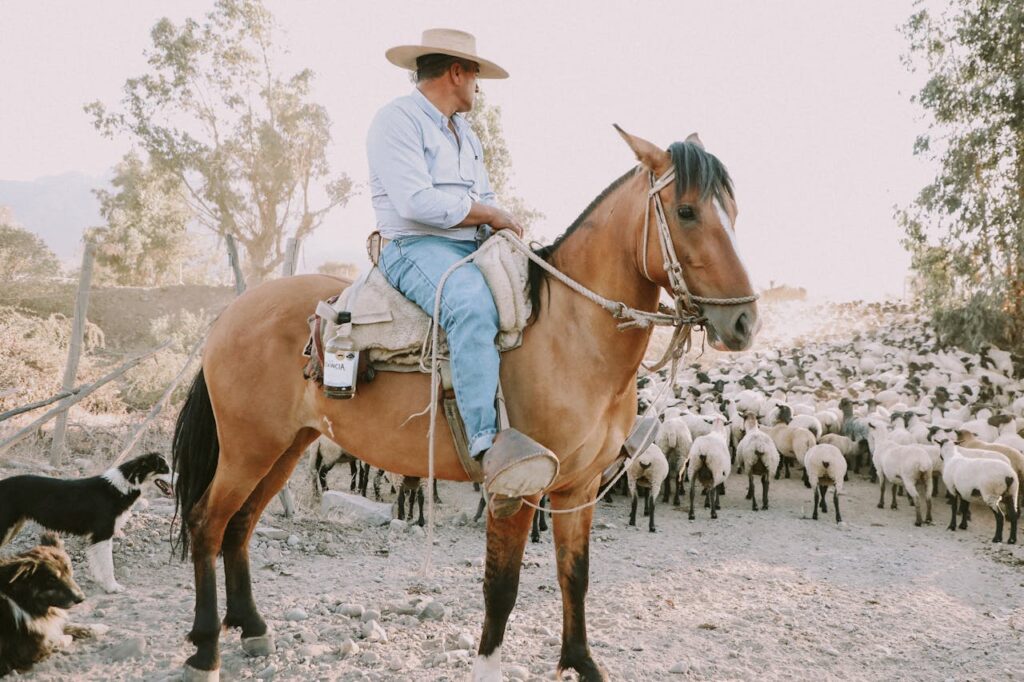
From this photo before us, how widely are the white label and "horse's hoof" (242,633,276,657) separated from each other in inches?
73.9

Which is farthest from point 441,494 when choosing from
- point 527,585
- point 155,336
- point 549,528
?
point 155,336

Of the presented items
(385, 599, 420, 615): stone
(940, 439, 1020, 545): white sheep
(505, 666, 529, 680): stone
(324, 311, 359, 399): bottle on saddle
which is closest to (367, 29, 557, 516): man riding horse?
(324, 311, 359, 399): bottle on saddle

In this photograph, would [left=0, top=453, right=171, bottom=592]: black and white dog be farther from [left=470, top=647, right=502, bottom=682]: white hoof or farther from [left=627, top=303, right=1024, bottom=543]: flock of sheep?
[left=627, top=303, right=1024, bottom=543]: flock of sheep

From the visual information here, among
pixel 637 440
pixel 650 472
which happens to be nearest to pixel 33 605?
pixel 637 440

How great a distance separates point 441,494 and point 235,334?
6.89m

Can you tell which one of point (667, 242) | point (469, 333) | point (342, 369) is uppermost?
point (667, 242)

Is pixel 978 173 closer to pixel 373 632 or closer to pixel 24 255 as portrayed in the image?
pixel 373 632

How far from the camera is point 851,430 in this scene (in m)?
13.0

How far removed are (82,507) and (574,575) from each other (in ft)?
13.0

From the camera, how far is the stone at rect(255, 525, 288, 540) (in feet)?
21.1

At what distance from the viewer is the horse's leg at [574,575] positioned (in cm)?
374

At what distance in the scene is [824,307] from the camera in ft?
138

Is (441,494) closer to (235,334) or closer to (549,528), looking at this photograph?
(549,528)

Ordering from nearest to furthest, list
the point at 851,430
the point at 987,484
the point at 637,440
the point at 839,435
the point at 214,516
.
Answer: the point at 637,440 < the point at 214,516 < the point at 987,484 < the point at 839,435 < the point at 851,430
